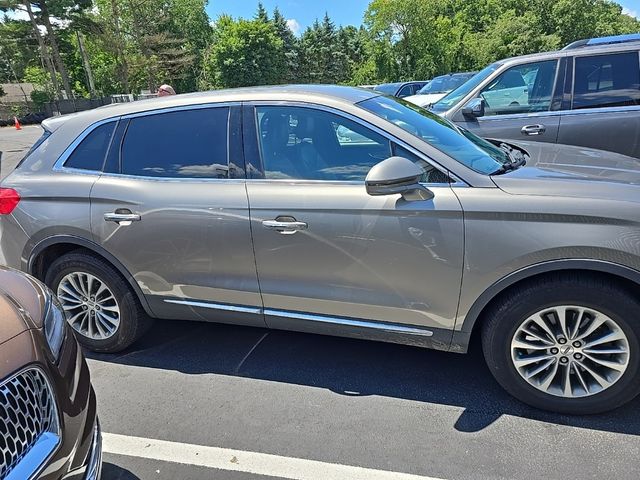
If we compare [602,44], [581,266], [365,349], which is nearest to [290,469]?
[365,349]

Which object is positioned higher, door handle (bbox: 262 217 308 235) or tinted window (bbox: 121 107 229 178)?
tinted window (bbox: 121 107 229 178)

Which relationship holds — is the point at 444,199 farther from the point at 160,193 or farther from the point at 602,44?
the point at 602,44

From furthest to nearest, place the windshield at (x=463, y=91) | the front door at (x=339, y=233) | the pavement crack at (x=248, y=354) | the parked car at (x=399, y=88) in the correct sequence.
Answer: the parked car at (x=399, y=88), the windshield at (x=463, y=91), the pavement crack at (x=248, y=354), the front door at (x=339, y=233)

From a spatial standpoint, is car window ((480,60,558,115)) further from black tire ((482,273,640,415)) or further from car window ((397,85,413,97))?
car window ((397,85,413,97))

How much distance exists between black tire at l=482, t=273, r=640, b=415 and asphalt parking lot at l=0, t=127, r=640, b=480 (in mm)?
112

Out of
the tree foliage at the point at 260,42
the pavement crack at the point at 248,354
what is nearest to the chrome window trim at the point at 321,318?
the pavement crack at the point at 248,354

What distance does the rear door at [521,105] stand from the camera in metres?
4.98

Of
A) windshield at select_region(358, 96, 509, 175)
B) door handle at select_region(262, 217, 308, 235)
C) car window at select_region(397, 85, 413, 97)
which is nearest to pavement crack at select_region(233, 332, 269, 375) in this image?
door handle at select_region(262, 217, 308, 235)

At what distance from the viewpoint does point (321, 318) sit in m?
2.83

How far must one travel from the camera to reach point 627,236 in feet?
7.15

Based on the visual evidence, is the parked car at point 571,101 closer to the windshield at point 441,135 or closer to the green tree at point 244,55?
the windshield at point 441,135

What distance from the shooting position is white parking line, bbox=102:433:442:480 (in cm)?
226

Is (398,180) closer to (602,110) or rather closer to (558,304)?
(558,304)

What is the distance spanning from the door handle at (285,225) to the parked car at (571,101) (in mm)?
3235
